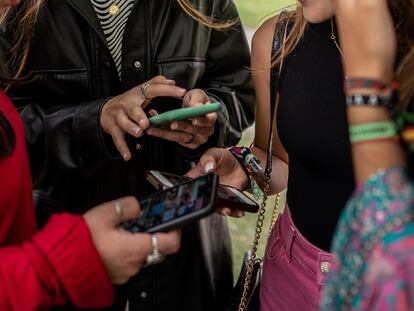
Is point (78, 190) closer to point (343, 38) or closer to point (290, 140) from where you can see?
point (290, 140)

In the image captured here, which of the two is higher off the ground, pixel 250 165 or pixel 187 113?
pixel 187 113

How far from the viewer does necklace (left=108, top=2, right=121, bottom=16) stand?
5.92 ft

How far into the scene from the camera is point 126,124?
1606mm

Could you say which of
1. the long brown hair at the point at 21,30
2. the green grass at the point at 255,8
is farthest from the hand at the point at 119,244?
the green grass at the point at 255,8

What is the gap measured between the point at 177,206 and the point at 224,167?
1.75ft

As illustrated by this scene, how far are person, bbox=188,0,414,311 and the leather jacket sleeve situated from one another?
0.95 feet

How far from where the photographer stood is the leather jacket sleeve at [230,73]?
2016 millimetres

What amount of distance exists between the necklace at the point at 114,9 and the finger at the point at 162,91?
14.1 inches

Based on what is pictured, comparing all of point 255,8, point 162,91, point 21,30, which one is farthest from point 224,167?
point 255,8

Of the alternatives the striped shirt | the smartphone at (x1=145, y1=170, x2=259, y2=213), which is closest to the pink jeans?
the smartphone at (x1=145, y1=170, x2=259, y2=213)

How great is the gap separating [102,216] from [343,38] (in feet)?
2.03

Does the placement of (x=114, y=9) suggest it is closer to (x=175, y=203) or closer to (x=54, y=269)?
(x=175, y=203)

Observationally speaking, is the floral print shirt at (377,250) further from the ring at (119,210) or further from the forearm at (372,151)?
the ring at (119,210)

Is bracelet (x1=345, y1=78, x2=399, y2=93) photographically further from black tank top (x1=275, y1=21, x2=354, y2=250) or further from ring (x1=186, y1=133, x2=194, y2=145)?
ring (x1=186, y1=133, x2=194, y2=145)
